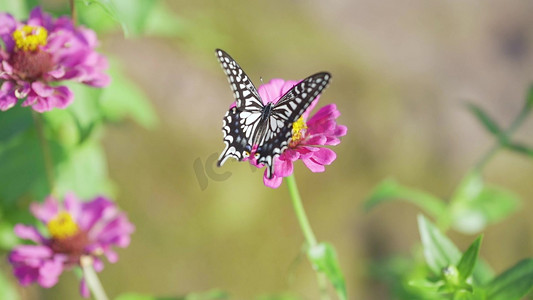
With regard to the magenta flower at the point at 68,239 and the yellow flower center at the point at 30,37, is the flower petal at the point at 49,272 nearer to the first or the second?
the magenta flower at the point at 68,239

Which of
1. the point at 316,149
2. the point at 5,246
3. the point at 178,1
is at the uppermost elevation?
the point at 178,1

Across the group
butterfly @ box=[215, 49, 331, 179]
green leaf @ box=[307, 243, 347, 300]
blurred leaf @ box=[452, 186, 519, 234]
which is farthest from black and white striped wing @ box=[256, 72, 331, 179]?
blurred leaf @ box=[452, 186, 519, 234]

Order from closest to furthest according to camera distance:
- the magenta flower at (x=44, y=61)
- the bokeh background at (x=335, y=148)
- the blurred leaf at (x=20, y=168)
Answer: the magenta flower at (x=44, y=61)
the blurred leaf at (x=20, y=168)
the bokeh background at (x=335, y=148)

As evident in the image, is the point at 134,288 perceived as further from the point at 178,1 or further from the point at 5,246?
the point at 178,1

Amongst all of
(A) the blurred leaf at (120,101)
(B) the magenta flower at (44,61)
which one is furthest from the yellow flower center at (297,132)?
(A) the blurred leaf at (120,101)

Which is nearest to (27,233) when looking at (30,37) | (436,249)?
(30,37)

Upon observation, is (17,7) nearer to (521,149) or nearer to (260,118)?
(260,118)

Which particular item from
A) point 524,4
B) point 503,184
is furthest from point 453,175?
point 524,4
